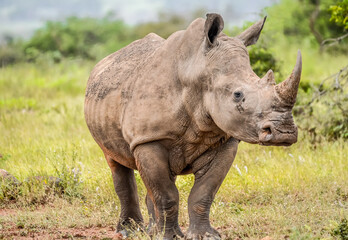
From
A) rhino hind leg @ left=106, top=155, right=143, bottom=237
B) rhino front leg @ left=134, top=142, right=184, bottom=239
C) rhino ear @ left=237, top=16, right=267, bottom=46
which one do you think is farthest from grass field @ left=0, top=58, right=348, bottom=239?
rhino ear @ left=237, top=16, right=267, bottom=46

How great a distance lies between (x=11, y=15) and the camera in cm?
15862

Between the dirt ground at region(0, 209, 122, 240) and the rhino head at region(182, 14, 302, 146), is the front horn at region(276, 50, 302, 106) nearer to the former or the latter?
the rhino head at region(182, 14, 302, 146)

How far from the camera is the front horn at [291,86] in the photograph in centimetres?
499

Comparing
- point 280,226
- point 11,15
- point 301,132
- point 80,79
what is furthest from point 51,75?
point 11,15

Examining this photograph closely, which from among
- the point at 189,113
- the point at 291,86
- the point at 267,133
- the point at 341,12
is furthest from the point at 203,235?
the point at 341,12

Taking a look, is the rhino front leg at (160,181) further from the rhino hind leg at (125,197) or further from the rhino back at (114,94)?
the rhino hind leg at (125,197)

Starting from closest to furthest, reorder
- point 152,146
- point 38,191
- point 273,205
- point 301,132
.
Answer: point 152,146 < point 273,205 < point 38,191 < point 301,132

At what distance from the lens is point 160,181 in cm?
602

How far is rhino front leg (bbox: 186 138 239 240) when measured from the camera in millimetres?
6051

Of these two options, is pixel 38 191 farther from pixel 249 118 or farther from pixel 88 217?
pixel 249 118

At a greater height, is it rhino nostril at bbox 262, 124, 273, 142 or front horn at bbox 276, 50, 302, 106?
front horn at bbox 276, 50, 302, 106

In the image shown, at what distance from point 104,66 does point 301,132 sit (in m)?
4.15

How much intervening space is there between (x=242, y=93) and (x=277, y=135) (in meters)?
0.50

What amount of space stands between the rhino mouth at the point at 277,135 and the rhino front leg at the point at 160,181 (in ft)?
3.89
